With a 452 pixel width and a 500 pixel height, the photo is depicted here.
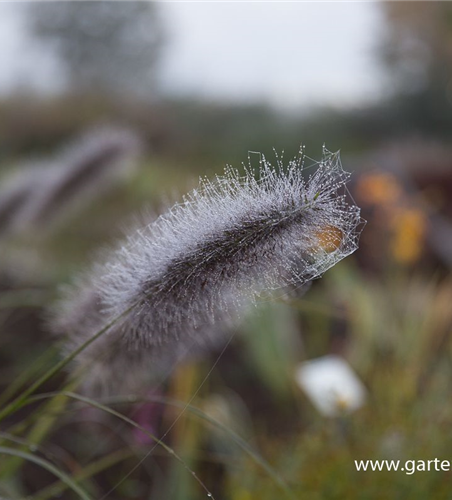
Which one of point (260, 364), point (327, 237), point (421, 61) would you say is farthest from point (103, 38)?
point (327, 237)

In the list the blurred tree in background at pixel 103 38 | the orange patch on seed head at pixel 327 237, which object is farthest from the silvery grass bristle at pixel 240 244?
the blurred tree in background at pixel 103 38

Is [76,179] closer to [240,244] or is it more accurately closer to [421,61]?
[240,244]

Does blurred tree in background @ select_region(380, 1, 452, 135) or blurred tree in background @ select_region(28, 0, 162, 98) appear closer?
blurred tree in background @ select_region(380, 1, 452, 135)

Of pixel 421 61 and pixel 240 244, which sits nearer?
pixel 240 244

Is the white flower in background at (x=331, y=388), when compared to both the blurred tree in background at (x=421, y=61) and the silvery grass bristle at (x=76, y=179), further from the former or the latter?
the blurred tree in background at (x=421, y=61)

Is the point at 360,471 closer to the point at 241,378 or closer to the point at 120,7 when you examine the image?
the point at 241,378

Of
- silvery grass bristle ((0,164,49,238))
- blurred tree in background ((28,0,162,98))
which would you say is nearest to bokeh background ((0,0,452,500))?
silvery grass bristle ((0,164,49,238))

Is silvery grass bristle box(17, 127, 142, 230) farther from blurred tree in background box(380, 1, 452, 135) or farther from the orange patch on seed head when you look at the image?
blurred tree in background box(380, 1, 452, 135)
